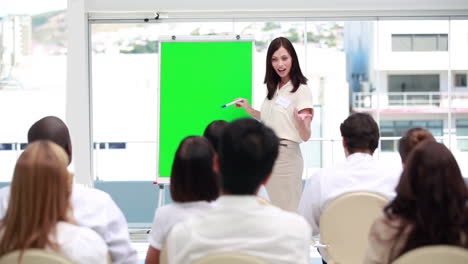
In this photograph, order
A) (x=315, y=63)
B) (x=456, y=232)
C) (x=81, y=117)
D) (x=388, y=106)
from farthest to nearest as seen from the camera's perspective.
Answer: (x=388, y=106) < (x=315, y=63) < (x=81, y=117) < (x=456, y=232)

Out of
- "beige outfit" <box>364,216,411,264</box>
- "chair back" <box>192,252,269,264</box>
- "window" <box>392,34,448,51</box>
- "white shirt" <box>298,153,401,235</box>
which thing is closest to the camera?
"chair back" <box>192,252,269,264</box>

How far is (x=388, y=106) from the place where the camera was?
1136 inches

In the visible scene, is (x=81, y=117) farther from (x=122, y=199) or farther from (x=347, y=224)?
(x=122, y=199)

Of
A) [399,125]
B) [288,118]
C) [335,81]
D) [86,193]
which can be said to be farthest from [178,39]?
[399,125]

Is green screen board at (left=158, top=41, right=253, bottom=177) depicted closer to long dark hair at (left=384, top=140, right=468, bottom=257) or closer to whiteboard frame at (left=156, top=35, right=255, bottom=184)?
whiteboard frame at (left=156, top=35, right=255, bottom=184)

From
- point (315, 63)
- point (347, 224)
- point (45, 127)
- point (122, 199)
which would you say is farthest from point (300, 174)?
point (315, 63)

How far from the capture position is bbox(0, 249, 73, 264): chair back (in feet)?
5.20

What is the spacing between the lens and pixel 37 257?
5.21 feet

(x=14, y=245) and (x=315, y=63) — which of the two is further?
(x=315, y=63)

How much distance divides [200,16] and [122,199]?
6.90 metres

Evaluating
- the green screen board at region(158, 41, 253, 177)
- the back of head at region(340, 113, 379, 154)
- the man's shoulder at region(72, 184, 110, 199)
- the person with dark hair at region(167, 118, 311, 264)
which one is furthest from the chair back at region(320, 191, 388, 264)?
the green screen board at region(158, 41, 253, 177)

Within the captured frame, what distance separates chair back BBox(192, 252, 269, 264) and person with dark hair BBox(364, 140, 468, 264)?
1.48 ft

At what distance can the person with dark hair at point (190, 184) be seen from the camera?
201cm

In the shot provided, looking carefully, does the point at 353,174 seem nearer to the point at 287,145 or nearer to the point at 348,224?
the point at 348,224
